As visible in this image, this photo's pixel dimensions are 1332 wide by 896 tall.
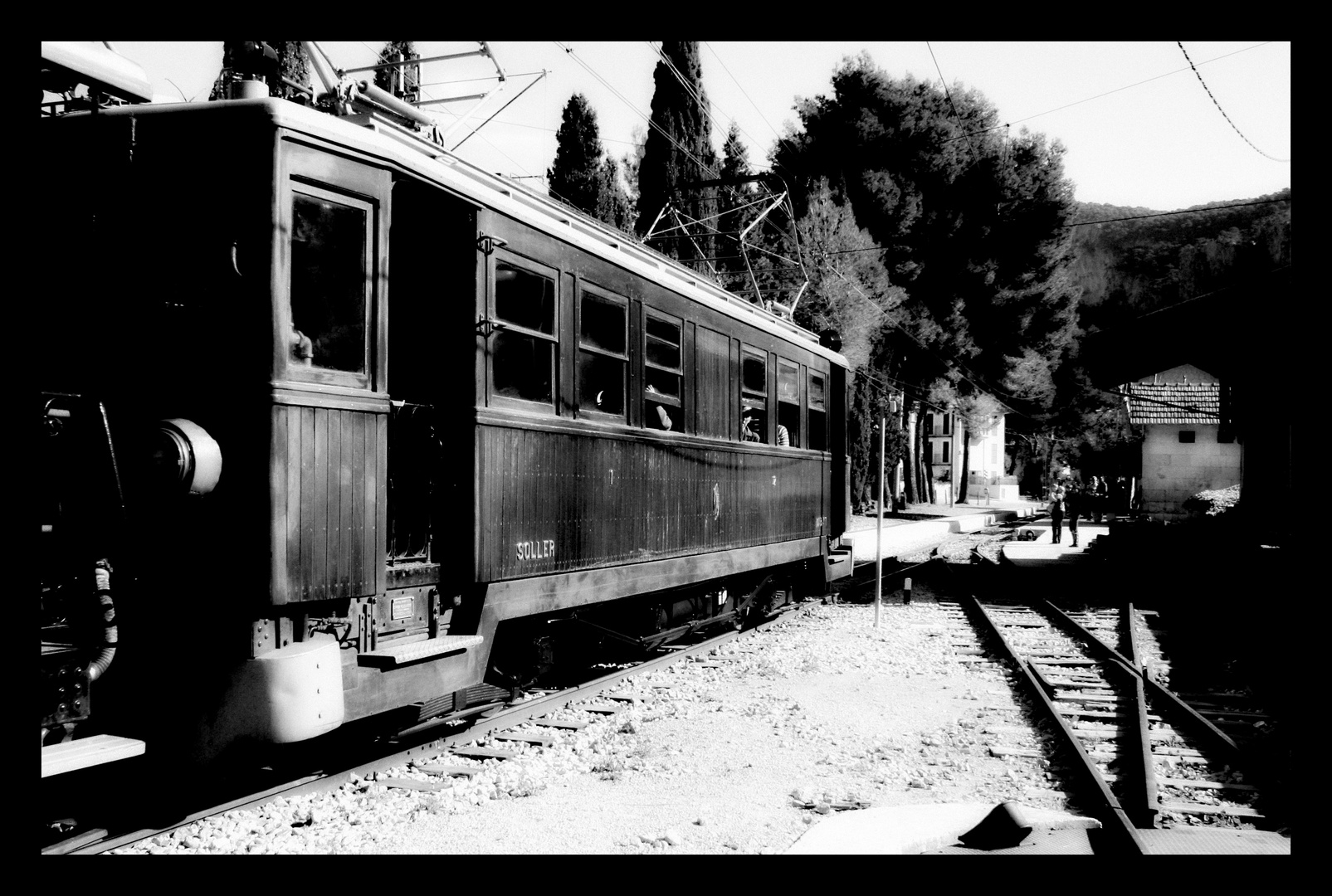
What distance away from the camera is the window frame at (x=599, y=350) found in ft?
22.9

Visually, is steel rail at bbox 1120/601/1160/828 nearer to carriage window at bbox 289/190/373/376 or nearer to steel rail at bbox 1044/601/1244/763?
steel rail at bbox 1044/601/1244/763

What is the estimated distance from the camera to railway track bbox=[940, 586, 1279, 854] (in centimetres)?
531

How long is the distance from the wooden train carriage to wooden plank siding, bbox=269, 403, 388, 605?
0.01 m

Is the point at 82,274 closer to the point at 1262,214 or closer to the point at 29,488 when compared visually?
the point at 29,488

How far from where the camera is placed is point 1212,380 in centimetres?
3362

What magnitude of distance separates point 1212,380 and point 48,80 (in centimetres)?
3519

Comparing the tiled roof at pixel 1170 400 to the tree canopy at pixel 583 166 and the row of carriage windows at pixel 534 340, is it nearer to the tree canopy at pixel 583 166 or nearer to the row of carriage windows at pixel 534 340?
the tree canopy at pixel 583 166

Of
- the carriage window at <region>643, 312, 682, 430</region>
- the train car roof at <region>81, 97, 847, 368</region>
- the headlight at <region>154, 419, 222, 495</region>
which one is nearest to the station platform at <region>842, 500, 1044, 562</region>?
the carriage window at <region>643, 312, 682, 430</region>

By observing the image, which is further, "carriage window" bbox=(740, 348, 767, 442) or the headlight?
"carriage window" bbox=(740, 348, 767, 442)

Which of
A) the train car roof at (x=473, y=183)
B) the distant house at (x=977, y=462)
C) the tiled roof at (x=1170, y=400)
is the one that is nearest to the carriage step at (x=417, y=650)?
the train car roof at (x=473, y=183)

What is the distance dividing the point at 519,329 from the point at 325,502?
1.82 meters

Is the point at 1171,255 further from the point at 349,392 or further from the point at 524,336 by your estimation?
the point at 349,392

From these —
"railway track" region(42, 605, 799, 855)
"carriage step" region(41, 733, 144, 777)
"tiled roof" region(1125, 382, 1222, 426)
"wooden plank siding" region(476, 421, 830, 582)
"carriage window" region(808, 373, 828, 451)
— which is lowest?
"railway track" region(42, 605, 799, 855)

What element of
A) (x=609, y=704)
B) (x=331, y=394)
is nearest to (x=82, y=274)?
(x=331, y=394)
